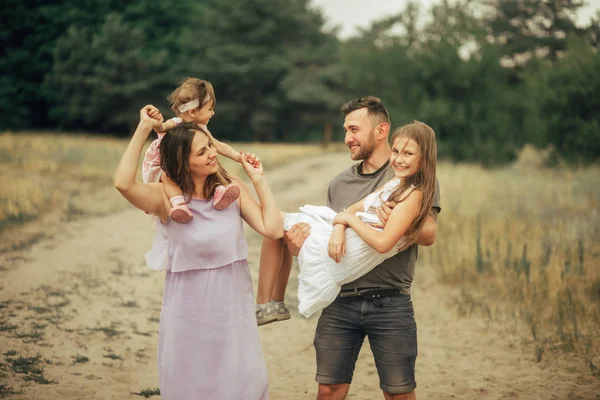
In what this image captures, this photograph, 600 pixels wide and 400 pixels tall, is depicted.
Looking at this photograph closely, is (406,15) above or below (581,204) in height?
above

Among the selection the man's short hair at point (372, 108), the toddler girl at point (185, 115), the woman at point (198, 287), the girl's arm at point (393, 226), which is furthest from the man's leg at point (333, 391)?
the man's short hair at point (372, 108)

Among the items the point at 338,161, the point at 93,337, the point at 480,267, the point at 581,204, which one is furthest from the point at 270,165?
the point at 93,337

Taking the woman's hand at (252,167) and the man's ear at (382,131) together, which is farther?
the man's ear at (382,131)

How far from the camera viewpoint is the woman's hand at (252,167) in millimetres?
3326

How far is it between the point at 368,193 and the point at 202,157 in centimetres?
106

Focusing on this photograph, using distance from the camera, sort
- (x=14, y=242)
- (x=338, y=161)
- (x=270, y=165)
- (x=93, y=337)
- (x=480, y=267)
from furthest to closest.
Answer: (x=338, y=161) < (x=270, y=165) < (x=14, y=242) < (x=480, y=267) < (x=93, y=337)

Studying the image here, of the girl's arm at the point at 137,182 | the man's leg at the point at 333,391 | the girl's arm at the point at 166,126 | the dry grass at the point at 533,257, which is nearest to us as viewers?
the girl's arm at the point at 137,182

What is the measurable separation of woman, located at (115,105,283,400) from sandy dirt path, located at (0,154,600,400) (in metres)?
1.89

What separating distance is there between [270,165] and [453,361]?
17.3 m

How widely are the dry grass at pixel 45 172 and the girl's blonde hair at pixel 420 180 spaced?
8743 millimetres

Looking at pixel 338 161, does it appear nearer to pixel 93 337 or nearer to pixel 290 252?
pixel 93 337

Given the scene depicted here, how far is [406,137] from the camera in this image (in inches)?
130

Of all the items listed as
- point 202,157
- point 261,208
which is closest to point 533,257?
point 261,208

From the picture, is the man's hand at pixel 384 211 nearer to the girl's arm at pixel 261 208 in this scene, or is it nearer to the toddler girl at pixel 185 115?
the girl's arm at pixel 261 208
